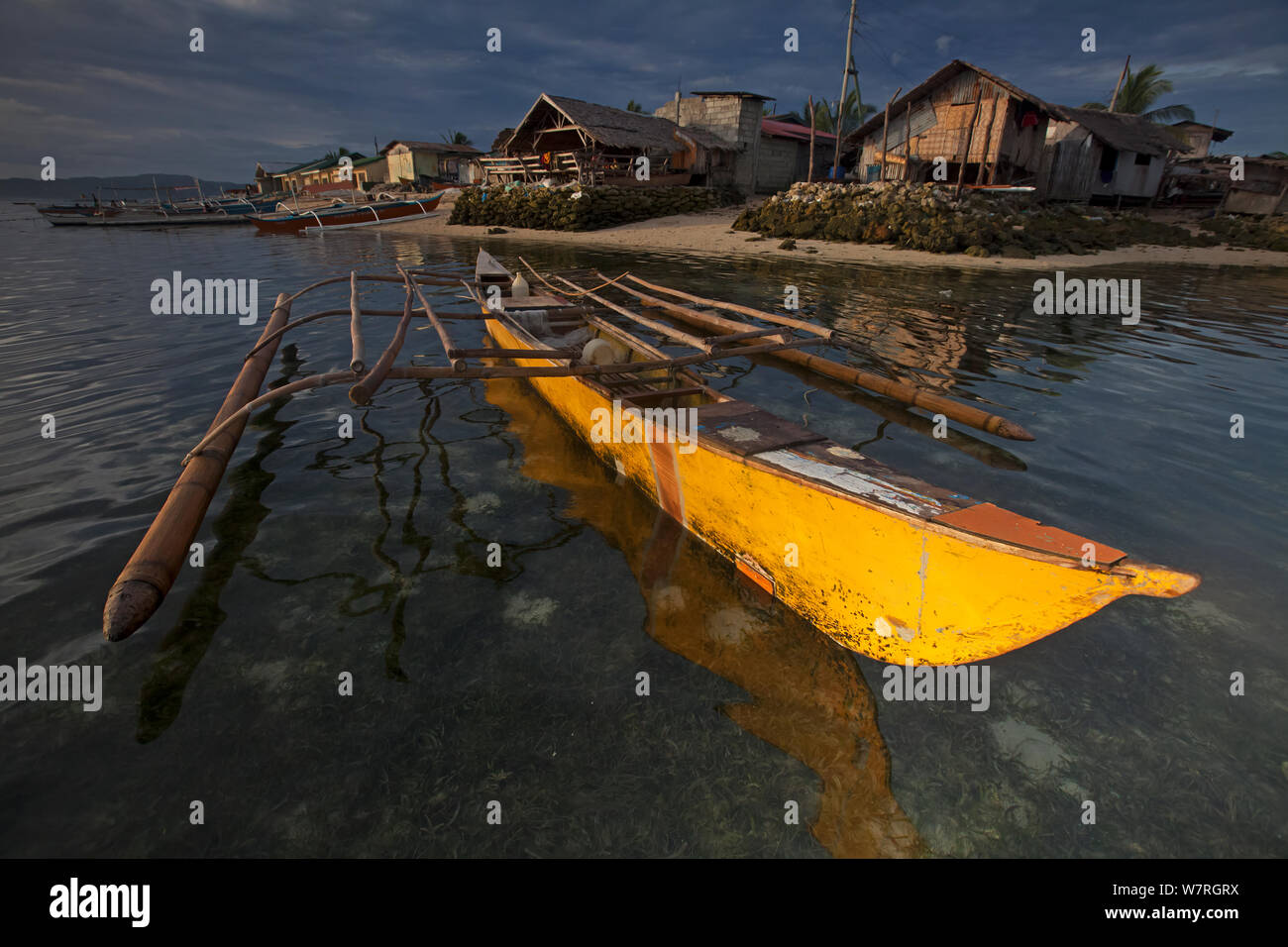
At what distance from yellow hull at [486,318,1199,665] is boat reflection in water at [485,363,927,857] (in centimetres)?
27

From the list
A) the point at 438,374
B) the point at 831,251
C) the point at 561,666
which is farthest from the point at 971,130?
the point at 561,666

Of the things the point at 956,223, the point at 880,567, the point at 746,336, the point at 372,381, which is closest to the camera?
the point at 880,567

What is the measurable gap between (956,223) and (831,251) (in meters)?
5.16

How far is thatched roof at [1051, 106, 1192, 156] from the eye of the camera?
91.5 feet

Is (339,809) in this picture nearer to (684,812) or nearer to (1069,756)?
(684,812)

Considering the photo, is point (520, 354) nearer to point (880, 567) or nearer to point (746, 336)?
point (746, 336)

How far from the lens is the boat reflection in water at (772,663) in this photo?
10.7ft

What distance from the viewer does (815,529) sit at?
3896 millimetres

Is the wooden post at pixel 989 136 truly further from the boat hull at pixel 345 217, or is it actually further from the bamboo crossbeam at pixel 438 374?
the boat hull at pixel 345 217

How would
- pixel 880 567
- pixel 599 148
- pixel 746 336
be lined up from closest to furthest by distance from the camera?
pixel 880 567, pixel 746 336, pixel 599 148

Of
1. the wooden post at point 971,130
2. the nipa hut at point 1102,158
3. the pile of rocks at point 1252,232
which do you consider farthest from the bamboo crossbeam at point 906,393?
the pile of rocks at point 1252,232

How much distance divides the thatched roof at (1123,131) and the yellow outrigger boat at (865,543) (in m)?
31.6

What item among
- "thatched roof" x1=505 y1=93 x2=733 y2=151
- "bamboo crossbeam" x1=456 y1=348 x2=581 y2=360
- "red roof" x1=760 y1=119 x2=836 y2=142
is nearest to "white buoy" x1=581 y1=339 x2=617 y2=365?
"bamboo crossbeam" x1=456 y1=348 x2=581 y2=360
